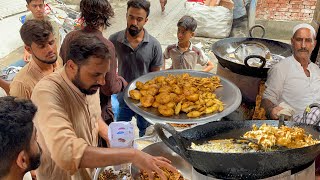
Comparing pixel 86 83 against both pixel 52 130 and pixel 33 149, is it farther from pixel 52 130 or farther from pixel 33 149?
pixel 33 149

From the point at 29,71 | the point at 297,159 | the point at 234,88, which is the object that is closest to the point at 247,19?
Answer: the point at 234,88

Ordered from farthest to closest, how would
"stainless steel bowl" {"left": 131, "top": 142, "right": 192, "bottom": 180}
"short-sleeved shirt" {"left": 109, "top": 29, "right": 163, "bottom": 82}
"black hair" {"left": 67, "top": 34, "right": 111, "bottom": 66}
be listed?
"short-sleeved shirt" {"left": 109, "top": 29, "right": 163, "bottom": 82} < "stainless steel bowl" {"left": 131, "top": 142, "right": 192, "bottom": 180} < "black hair" {"left": 67, "top": 34, "right": 111, "bottom": 66}

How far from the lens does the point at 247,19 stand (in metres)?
8.49

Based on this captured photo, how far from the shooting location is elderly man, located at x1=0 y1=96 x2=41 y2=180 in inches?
60.1

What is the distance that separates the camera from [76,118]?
2.27 meters

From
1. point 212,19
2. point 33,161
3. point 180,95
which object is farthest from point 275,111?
point 212,19

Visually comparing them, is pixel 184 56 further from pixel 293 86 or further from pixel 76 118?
pixel 76 118

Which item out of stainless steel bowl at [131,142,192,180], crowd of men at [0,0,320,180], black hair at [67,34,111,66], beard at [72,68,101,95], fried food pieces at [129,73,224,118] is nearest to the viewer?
crowd of men at [0,0,320,180]

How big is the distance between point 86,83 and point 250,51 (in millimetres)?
2500

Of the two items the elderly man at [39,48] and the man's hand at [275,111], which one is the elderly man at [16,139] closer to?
the elderly man at [39,48]

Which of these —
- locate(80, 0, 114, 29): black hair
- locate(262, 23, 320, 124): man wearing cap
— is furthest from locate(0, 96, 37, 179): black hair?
locate(262, 23, 320, 124): man wearing cap

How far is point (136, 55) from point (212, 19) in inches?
191

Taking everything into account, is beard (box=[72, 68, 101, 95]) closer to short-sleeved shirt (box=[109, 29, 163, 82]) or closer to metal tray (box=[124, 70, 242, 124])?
metal tray (box=[124, 70, 242, 124])

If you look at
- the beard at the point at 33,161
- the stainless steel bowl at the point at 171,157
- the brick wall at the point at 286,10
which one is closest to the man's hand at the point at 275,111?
the stainless steel bowl at the point at 171,157
